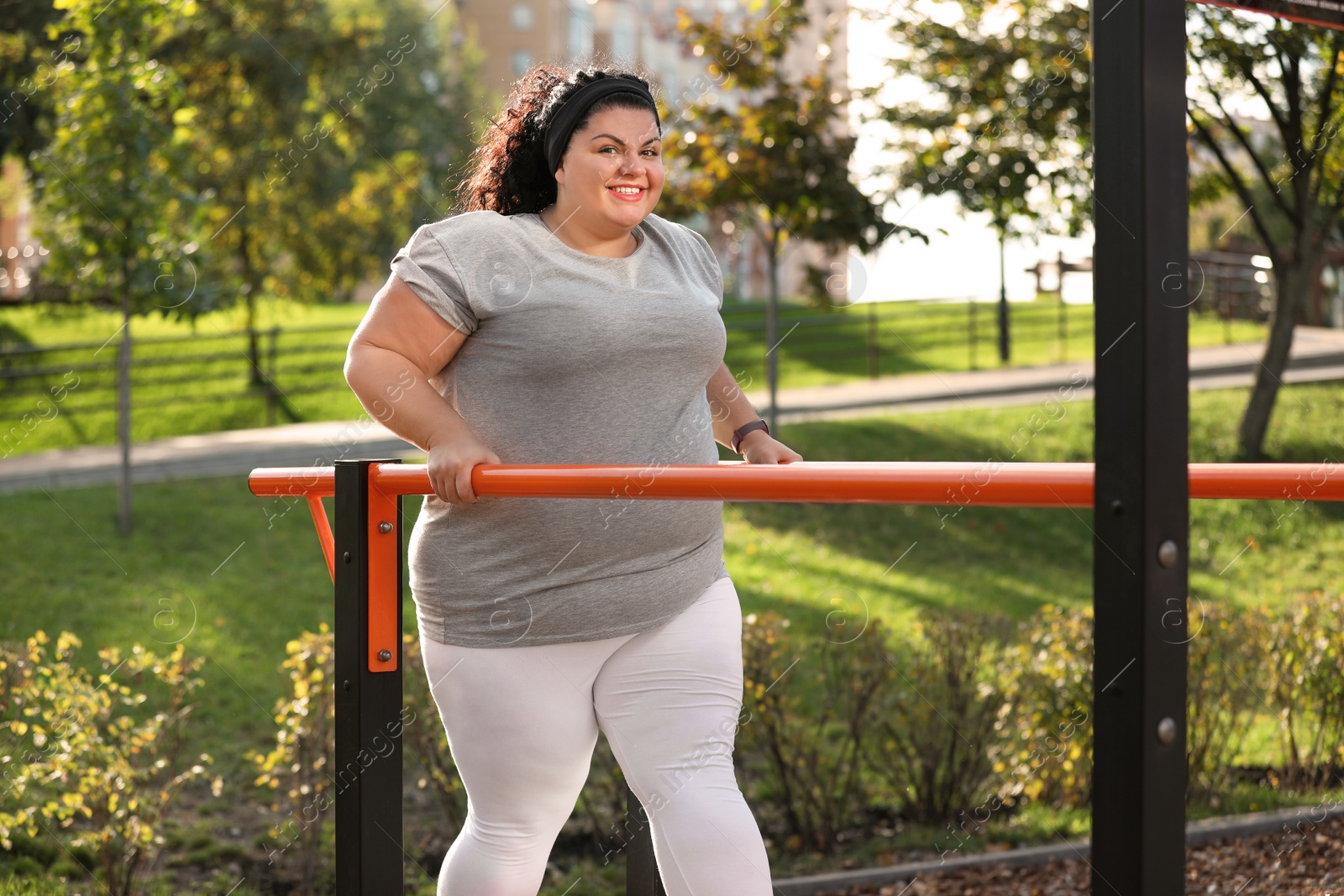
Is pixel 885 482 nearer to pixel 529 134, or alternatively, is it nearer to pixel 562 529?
pixel 562 529

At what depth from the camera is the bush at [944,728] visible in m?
4.86

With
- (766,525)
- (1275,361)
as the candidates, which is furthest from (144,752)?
(1275,361)

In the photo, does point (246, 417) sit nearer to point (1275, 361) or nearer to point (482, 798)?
point (1275, 361)

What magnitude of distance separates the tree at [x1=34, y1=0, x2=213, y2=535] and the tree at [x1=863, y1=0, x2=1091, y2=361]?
5.26 m

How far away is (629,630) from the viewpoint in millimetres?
2195

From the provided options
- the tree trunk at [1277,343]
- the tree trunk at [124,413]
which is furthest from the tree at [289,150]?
the tree trunk at [1277,343]

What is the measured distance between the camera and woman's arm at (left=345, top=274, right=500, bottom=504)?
6.90 ft

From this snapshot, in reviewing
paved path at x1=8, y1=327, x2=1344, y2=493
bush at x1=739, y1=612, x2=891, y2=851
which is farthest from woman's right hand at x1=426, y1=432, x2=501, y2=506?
paved path at x1=8, y1=327, x2=1344, y2=493

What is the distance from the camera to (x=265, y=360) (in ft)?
54.5

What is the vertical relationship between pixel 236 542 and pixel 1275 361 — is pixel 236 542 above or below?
below

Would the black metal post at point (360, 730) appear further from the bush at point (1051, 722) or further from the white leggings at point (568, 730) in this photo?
the bush at point (1051, 722)

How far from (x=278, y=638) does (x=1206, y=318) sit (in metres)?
16.2

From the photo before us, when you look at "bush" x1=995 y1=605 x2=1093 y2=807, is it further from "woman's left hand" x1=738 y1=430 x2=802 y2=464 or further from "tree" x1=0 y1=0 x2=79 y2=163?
"tree" x1=0 y1=0 x2=79 y2=163

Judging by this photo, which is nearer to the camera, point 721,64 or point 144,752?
point 144,752
